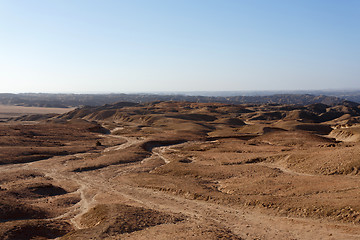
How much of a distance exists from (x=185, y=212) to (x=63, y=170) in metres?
23.2

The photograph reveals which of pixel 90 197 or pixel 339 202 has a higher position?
pixel 339 202

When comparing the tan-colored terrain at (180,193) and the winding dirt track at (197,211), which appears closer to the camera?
the winding dirt track at (197,211)

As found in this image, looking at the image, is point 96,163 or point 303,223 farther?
point 96,163

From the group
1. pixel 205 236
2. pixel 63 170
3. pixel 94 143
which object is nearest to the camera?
pixel 205 236

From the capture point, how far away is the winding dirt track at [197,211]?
18984 mm

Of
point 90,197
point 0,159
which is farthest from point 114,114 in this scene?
point 90,197

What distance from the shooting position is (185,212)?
2406 cm

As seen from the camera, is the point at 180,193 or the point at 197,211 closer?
the point at 197,211

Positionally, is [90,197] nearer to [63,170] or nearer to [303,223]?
[63,170]

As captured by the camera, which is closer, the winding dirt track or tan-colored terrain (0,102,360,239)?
the winding dirt track

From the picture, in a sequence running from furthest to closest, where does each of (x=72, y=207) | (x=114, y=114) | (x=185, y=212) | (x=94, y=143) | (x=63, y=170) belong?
(x=114, y=114) < (x=94, y=143) < (x=63, y=170) < (x=72, y=207) < (x=185, y=212)

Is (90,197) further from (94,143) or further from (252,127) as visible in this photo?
(252,127)

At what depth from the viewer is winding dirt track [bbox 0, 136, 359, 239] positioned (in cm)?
1898

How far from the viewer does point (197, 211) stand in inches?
950
